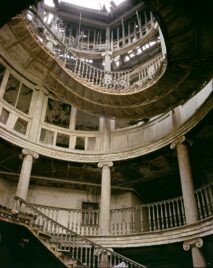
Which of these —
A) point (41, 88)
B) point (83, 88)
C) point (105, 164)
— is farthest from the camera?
point (41, 88)

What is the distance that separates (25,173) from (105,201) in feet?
11.3

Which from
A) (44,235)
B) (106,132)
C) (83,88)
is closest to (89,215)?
(106,132)

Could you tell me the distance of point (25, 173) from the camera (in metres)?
12.2

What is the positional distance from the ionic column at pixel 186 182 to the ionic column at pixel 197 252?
63cm

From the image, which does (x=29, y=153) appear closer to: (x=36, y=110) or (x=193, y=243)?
(x=36, y=110)

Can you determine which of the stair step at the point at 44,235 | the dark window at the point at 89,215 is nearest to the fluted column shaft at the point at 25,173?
the stair step at the point at 44,235

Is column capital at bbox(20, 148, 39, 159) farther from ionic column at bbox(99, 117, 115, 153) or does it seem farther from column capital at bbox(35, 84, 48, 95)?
column capital at bbox(35, 84, 48, 95)

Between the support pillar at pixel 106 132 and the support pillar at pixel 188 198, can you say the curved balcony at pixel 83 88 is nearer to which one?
the support pillar at pixel 106 132

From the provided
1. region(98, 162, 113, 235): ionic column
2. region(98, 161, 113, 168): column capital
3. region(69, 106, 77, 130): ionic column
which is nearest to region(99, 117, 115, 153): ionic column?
region(98, 161, 113, 168): column capital

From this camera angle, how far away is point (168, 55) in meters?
8.94

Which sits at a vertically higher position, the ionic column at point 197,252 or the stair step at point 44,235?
the stair step at point 44,235

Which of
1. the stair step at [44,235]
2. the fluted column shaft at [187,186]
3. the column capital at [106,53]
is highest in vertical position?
the column capital at [106,53]

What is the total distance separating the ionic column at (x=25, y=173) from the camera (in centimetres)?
1171

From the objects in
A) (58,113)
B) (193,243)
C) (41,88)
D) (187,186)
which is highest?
(41,88)
